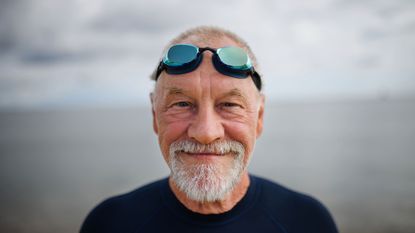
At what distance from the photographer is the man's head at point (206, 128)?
2.35 meters

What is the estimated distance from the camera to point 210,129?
2.30 m

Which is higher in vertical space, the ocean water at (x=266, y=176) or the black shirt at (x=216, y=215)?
the black shirt at (x=216, y=215)

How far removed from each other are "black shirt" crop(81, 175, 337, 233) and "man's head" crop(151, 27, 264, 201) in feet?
1.07

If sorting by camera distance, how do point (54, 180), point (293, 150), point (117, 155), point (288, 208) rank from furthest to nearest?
point (293, 150)
point (117, 155)
point (54, 180)
point (288, 208)

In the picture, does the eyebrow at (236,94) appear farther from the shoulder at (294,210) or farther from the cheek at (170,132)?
the shoulder at (294,210)

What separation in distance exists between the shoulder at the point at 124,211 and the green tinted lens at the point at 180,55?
1.38 meters

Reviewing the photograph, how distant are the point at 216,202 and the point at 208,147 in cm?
66

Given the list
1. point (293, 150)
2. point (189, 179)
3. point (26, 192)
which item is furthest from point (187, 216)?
point (293, 150)

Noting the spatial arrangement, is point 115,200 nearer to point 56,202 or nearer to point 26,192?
point 56,202

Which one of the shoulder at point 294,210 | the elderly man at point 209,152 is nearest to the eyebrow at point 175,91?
the elderly man at point 209,152

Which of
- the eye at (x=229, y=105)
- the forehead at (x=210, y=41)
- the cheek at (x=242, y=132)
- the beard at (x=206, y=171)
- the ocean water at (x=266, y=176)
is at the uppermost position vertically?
the forehead at (x=210, y=41)

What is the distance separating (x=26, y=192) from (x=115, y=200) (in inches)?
747

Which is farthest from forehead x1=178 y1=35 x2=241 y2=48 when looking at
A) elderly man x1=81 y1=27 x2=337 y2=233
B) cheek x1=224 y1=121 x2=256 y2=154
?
cheek x1=224 y1=121 x2=256 y2=154

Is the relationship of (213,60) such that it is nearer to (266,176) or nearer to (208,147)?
(208,147)
